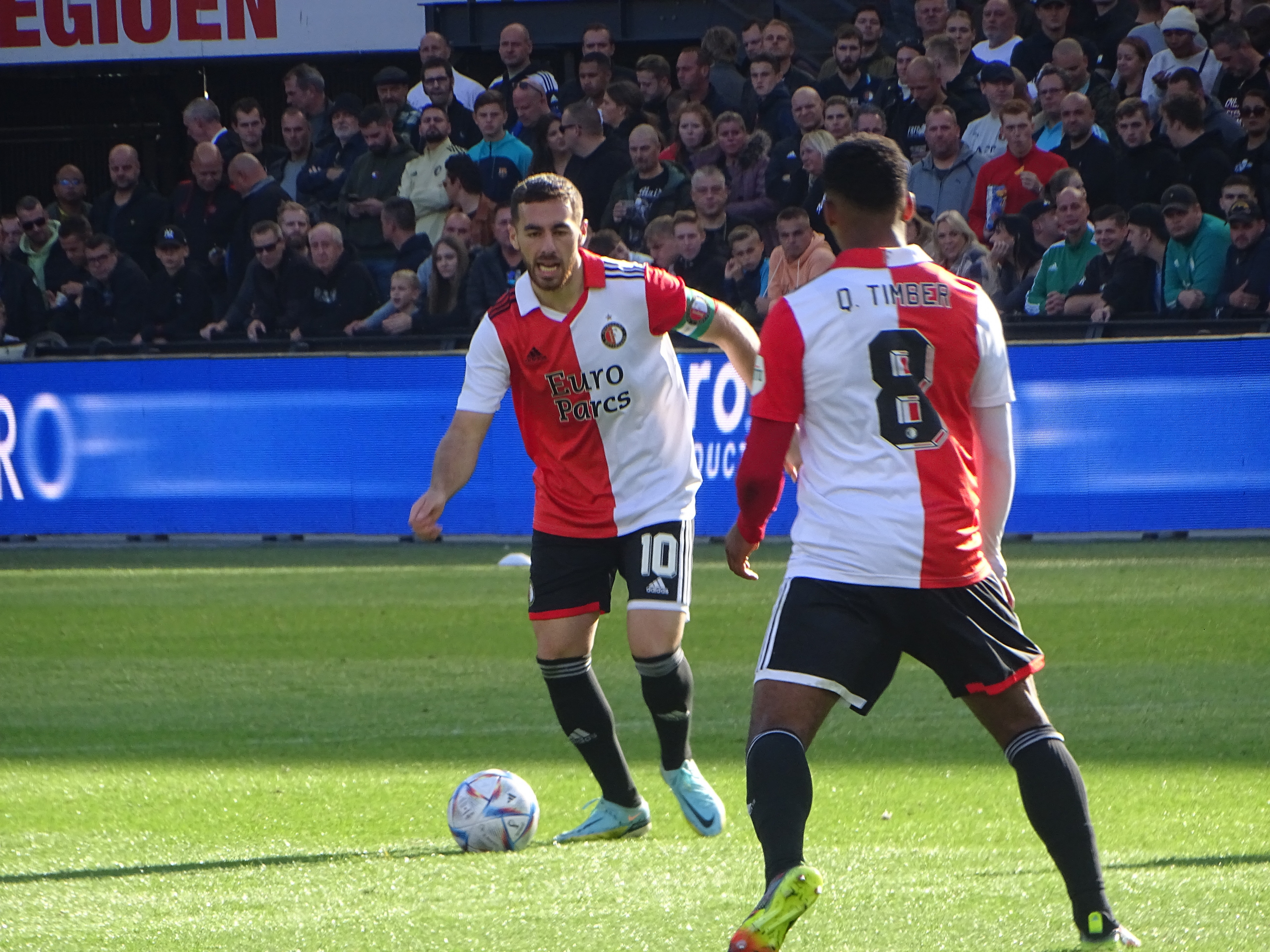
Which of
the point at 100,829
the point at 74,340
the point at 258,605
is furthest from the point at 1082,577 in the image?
the point at 74,340

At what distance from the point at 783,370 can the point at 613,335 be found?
182 centimetres

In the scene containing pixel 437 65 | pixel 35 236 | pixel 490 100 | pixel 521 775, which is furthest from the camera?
pixel 35 236

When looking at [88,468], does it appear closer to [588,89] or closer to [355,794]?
[588,89]

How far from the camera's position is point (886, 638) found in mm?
3980

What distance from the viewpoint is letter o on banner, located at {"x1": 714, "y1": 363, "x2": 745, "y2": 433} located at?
549 inches

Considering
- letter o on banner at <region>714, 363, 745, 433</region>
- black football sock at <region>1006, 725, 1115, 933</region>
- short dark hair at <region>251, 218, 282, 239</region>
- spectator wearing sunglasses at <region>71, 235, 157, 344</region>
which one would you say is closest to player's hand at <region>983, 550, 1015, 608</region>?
black football sock at <region>1006, 725, 1115, 933</region>

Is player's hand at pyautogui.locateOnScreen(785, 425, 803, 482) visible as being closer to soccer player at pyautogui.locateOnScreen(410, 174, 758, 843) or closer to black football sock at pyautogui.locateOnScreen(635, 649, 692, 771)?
soccer player at pyautogui.locateOnScreen(410, 174, 758, 843)

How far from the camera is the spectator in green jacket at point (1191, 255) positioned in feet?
43.5

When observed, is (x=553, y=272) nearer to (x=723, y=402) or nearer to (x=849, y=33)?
(x=723, y=402)

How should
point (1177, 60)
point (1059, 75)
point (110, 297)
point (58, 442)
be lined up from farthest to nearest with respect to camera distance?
point (110, 297)
point (58, 442)
point (1177, 60)
point (1059, 75)

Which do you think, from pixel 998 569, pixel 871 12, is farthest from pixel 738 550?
pixel 871 12

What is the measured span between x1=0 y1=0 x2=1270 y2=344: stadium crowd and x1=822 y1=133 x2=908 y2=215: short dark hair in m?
7.59

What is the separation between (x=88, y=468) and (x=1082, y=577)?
28.2ft

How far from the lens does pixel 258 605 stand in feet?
38.1
